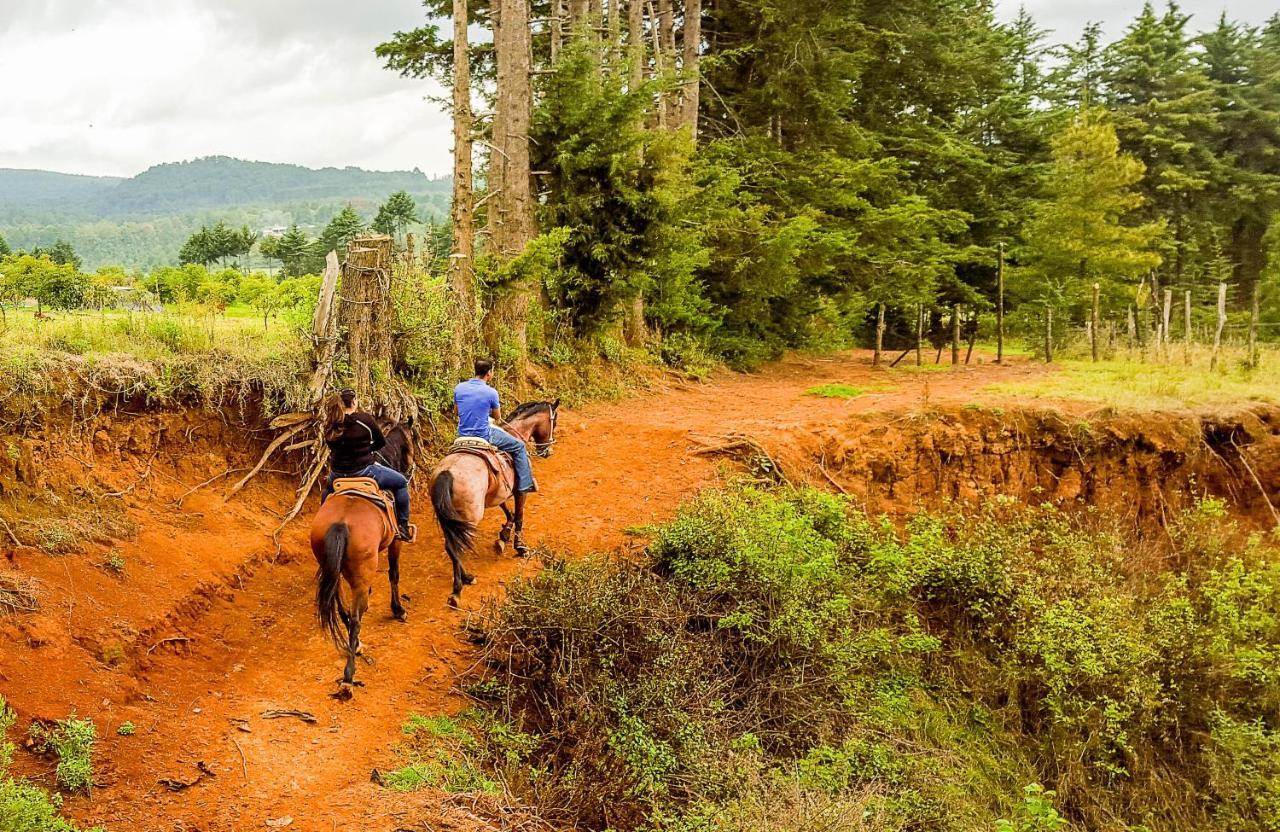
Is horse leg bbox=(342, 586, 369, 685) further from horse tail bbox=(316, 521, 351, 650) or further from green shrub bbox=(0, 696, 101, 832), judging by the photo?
green shrub bbox=(0, 696, 101, 832)

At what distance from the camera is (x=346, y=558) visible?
6.26 m

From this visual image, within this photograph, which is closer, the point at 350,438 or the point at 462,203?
the point at 350,438

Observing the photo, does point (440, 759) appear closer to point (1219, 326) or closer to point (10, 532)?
point (10, 532)

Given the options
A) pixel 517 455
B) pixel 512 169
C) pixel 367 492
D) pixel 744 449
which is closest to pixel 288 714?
pixel 367 492

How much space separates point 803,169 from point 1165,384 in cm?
958

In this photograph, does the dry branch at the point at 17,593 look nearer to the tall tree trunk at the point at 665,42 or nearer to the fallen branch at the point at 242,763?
the fallen branch at the point at 242,763

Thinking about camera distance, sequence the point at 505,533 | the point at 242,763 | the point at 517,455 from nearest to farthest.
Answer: the point at 242,763
the point at 517,455
the point at 505,533

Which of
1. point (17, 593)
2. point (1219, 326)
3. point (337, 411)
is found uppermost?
point (1219, 326)

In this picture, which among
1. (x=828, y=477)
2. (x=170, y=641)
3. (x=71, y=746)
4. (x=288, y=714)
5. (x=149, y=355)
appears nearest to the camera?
(x=71, y=746)

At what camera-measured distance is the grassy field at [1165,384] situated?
1337 centimetres

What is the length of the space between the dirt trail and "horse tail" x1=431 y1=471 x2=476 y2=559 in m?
0.58

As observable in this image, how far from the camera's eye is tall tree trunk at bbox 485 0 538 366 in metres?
12.6

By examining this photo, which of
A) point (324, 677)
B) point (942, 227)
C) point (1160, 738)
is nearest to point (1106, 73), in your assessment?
point (942, 227)

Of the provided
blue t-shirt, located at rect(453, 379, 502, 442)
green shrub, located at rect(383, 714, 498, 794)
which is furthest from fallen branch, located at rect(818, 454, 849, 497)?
green shrub, located at rect(383, 714, 498, 794)
